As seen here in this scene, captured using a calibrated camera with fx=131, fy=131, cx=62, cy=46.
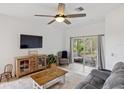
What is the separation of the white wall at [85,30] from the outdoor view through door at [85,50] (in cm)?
25

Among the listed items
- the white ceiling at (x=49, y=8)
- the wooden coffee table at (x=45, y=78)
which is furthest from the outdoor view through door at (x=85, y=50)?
the wooden coffee table at (x=45, y=78)

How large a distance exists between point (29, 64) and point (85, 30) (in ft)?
10.9

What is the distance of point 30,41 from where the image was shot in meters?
5.84

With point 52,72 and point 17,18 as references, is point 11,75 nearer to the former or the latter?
point 52,72

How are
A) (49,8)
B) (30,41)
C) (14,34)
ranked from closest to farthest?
(49,8)
(14,34)
(30,41)

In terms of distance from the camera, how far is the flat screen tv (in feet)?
18.0

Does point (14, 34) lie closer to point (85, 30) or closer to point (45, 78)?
point (45, 78)

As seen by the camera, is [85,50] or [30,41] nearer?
[30,41]

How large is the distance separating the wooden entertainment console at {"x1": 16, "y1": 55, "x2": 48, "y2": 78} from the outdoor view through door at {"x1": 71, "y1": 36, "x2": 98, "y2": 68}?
1.92 meters

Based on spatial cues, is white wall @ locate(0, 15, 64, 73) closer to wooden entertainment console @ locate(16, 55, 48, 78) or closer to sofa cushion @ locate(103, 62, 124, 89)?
wooden entertainment console @ locate(16, 55, 48, 78)

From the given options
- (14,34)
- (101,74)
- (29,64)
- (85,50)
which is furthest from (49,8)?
(85,50)

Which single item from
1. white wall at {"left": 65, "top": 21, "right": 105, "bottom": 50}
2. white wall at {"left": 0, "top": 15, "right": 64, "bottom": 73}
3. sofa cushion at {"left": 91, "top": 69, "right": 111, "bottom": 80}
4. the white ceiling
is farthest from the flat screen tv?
sofa cushion at {"left": 91, "top": 69, "right": 111, "bottom": 80}
